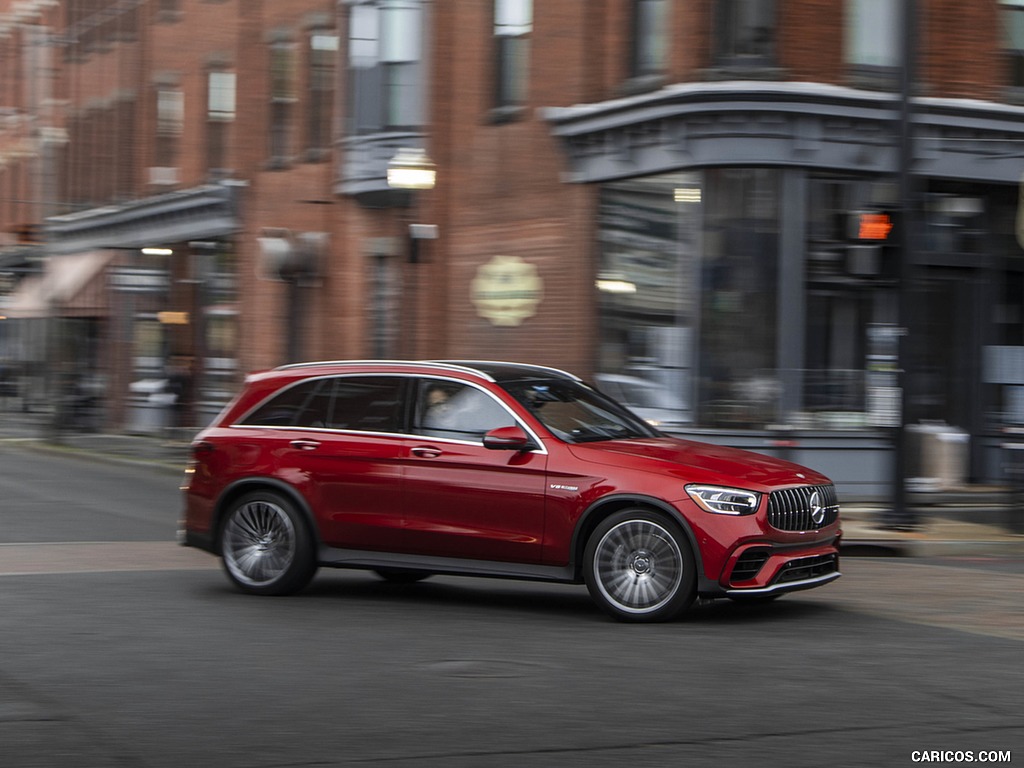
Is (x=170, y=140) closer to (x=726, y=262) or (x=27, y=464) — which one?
(x=27, y=464)

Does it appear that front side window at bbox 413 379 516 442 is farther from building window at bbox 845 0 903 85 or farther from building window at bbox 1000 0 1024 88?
building window at bbox 1000 0 1024 88

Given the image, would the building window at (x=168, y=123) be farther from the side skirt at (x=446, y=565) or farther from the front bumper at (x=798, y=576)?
the front bumper at (x=798, y=576)

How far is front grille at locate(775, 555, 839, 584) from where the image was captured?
942 cm

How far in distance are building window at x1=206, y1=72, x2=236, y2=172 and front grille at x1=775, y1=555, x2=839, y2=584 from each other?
24.2 meters

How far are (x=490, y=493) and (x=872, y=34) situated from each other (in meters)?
12.0

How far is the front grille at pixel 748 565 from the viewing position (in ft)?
30.3

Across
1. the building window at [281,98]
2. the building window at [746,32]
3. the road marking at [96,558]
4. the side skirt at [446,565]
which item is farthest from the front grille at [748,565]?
the building window at [281,98]

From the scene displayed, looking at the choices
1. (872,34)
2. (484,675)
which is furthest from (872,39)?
(484,675)

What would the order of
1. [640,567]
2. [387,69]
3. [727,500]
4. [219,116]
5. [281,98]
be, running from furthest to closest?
[219,116], [281,98], [387,69], [640,567], [727,500]

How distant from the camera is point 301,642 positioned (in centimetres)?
884

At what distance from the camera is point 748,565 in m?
9.27

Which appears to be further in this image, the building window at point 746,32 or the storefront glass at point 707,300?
the building window at point 746,32

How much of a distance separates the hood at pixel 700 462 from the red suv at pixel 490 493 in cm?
2

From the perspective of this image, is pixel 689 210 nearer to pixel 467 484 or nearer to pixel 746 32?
pixel 746 32
